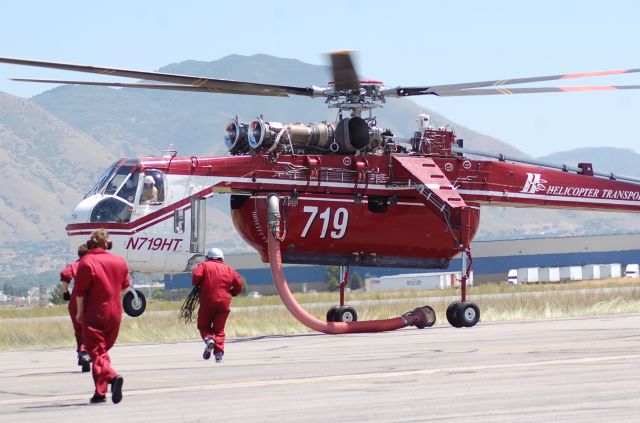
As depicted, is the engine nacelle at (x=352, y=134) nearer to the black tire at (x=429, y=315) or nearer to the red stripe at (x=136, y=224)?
the red stripe at (x=136, y=224)

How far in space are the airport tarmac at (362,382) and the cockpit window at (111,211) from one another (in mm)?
3159

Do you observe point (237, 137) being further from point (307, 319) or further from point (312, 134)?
point (307, 319)

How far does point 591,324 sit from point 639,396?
500 inches

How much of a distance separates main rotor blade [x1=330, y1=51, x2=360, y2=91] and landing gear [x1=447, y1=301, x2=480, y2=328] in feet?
17.4

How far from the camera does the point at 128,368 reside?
739 inches

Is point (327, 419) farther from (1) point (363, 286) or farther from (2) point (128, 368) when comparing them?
(1) point (363, 286)

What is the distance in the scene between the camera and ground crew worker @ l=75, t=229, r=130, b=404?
46.4 feet

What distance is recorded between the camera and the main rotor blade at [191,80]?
72.2ft

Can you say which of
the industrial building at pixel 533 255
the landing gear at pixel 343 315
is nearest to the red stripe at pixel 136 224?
the landing gear at pixel 343 315

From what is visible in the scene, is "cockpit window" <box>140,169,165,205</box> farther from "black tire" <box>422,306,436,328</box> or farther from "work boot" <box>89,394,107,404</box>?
"work boot" <box>89,394,107,404</box>

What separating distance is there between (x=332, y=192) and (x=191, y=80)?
5.44 metres

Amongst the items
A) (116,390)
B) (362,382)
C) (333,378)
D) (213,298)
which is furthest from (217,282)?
(116,390)

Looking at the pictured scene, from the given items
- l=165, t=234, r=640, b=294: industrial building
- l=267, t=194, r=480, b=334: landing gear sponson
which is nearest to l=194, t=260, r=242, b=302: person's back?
l=267, t=194, r=480, b=334: landing gear sponson

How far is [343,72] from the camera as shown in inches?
1013
